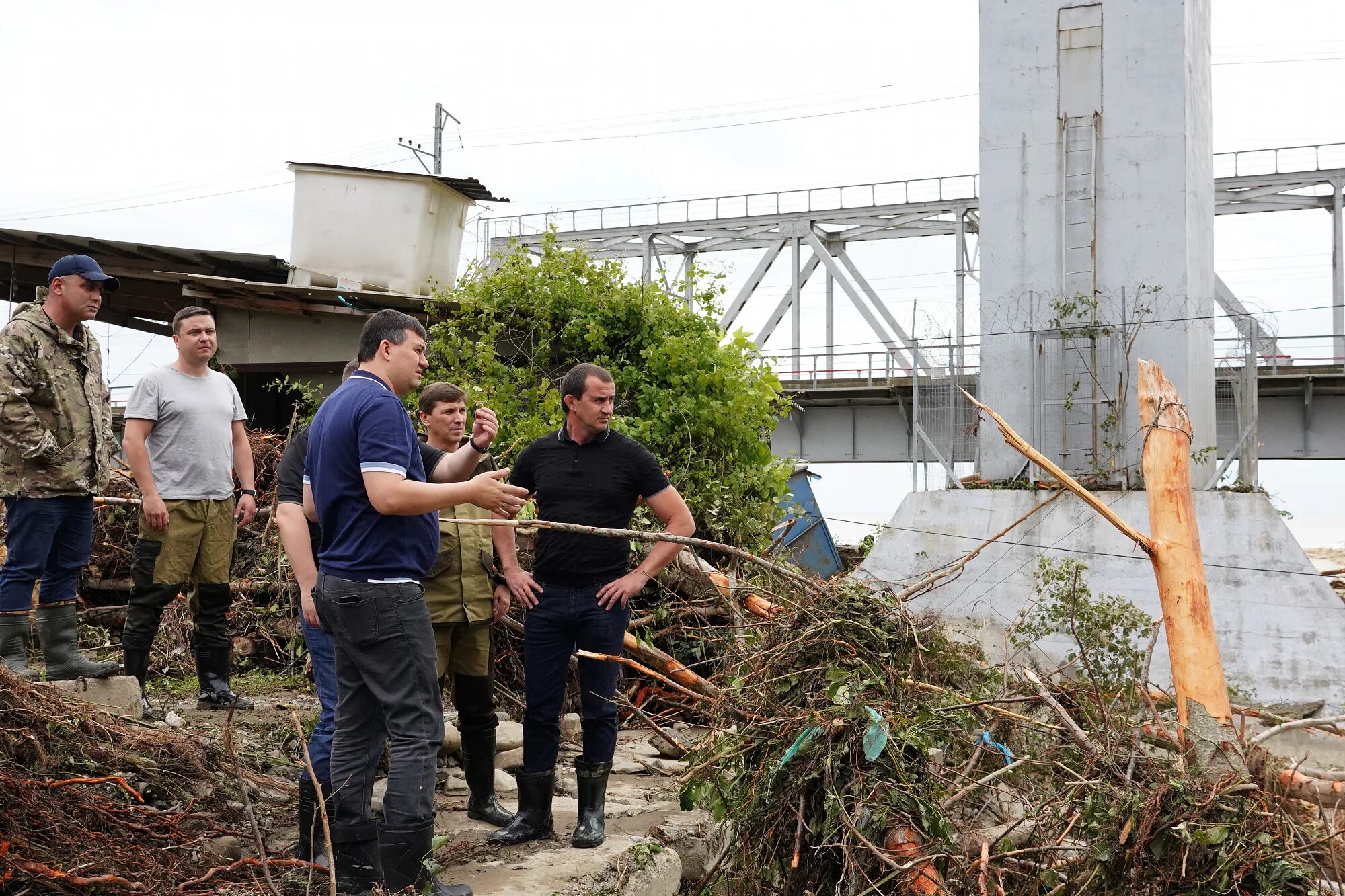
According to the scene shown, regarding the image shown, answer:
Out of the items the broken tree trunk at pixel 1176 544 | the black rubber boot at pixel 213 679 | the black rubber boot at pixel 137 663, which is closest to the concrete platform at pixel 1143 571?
the broken tree trunk at pixel 1176 544

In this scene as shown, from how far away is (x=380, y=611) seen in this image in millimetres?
3463

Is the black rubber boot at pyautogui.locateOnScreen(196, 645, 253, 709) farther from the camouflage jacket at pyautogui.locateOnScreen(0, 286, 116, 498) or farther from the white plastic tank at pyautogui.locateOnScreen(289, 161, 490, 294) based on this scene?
the white plastic tank at pyautogui.locateOnScreen(289, 161, 490, 294)

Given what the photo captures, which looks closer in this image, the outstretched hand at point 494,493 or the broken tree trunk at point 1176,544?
the outstretched hand at point 494,493

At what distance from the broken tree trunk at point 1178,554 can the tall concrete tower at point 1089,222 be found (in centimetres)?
428

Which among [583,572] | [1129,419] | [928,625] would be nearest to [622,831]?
[583,572]

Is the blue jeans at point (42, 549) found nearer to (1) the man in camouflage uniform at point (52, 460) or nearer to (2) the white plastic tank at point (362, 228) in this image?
(1) the man in camouflage uniform at point (52, 460)

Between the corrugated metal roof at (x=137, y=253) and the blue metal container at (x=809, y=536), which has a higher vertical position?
the corrugated metal roof at (x=137, y=253)

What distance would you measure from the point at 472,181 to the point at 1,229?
580cm

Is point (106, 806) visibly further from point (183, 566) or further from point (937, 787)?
point (937, 787)

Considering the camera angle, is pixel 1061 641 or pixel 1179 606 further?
pixel 1061 641

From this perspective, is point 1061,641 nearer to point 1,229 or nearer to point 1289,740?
point 1289,740

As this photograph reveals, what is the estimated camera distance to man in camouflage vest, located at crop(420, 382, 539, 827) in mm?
4598

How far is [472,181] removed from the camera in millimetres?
15250

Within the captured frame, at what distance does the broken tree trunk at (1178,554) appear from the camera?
6.68 meters
